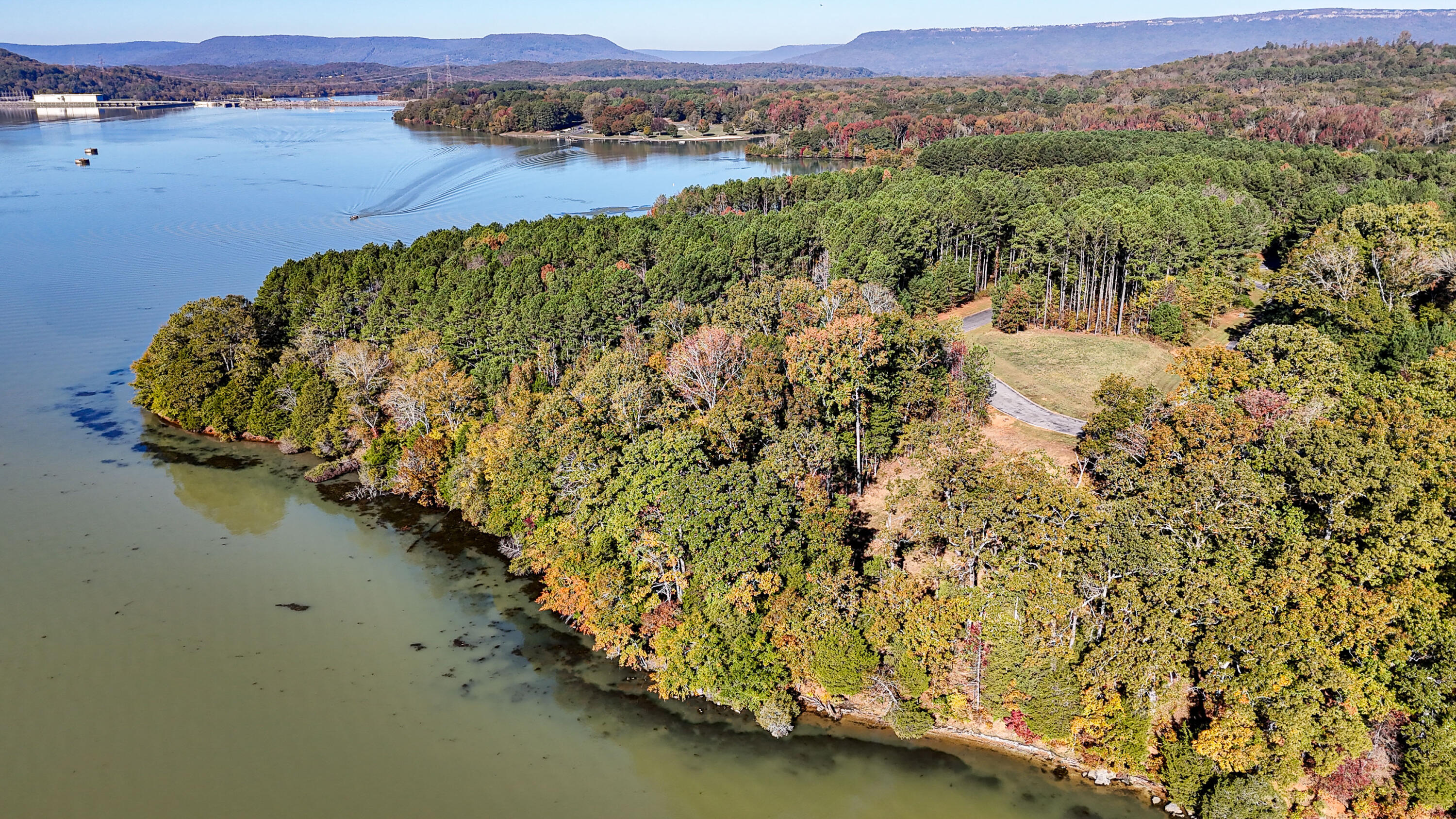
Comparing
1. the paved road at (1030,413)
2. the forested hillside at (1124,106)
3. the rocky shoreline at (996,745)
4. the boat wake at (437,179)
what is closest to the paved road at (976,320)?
the paved road at (1030,413)

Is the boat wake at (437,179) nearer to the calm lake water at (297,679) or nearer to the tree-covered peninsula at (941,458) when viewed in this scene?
the calm lake water at (297,679)

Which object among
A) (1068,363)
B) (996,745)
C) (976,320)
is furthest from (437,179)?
(996,745)

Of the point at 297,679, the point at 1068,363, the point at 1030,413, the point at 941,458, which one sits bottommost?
the point at 297,679

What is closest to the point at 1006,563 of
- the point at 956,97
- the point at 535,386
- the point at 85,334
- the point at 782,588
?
the point at 782,588

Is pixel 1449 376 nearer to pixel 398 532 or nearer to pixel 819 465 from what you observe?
pixel 819 465

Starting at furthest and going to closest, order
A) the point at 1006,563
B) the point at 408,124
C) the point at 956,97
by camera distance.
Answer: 1. the point at 408,124
2. the point at 956,97
3. the point at 1006,563

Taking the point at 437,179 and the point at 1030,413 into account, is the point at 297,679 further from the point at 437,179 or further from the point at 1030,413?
the point at 437,179
